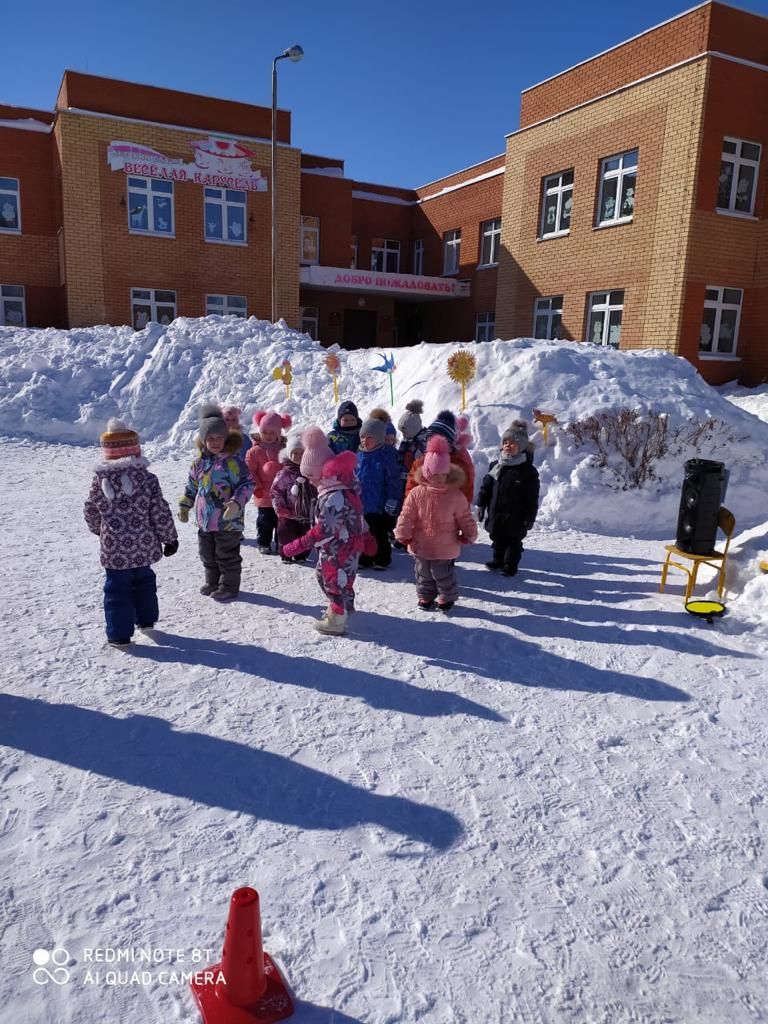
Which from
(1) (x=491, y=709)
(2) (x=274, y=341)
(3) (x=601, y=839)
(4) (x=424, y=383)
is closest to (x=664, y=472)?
(4) (x=424, y=383)

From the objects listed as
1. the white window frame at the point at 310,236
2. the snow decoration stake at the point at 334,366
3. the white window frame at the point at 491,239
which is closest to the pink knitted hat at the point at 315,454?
the snow decoration stake at the point at 334,366

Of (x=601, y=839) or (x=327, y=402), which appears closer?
(x=601, y=839)

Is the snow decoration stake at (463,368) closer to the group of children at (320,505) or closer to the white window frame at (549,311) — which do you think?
the group of children at (320,505)

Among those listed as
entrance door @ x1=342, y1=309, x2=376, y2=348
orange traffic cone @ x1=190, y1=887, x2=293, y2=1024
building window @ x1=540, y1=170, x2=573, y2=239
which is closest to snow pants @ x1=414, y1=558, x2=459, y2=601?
orange traffic cone @ x1=190, y1=887, x2=293, y2=1024

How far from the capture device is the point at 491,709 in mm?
3670

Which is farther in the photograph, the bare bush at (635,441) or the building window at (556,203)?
the building window at (556,203)

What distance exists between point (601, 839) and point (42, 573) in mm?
4797

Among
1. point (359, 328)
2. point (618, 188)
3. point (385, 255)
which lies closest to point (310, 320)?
point (359, 328)

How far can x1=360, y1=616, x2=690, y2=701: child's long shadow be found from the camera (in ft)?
13.0

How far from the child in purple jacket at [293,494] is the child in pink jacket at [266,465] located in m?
0.38

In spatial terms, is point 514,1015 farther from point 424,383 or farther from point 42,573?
point 424,383

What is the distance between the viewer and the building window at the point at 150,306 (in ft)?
63.9

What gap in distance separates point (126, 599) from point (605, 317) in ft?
50.1

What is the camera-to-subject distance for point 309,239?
23.2m
